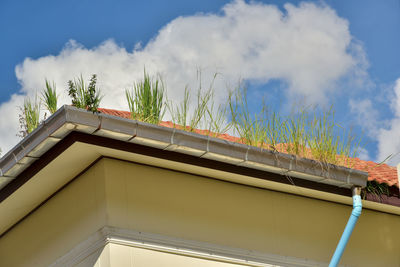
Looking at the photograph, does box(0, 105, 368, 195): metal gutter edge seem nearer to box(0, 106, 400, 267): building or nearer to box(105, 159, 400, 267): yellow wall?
box(0, 106, 400, 267): building

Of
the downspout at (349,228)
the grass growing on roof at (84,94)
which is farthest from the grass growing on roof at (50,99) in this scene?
the downspout at (349,228)

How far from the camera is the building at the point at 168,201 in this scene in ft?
21.6

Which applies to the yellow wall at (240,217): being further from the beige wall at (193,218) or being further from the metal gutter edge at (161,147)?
the metal gutter edge at (161,147)

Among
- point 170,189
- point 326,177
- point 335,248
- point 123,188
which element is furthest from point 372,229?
point 123,188

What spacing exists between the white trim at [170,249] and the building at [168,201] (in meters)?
0.01

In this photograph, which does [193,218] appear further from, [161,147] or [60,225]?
[60,225]

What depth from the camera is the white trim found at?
6793 mm

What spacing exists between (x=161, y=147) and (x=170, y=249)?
1062mm

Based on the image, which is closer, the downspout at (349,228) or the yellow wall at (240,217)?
the yellow wall at (240,217)

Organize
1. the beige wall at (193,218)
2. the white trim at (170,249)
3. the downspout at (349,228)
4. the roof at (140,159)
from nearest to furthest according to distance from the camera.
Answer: the roof at (140,159), the white trim at (170,249), the beige wall at (193,218), the downspout at (349,228)

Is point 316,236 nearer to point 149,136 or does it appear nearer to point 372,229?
point 372,229

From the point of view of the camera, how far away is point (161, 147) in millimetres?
6660

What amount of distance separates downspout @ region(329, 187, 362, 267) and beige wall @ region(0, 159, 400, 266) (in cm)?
56

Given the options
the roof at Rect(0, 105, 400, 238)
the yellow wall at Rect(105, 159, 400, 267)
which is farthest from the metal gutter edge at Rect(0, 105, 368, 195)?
the yellow wall at Rect(105, 159, 400, 267)
